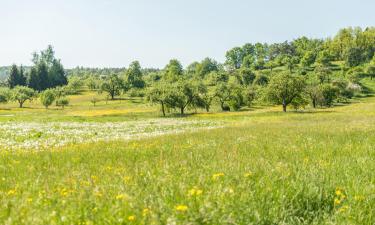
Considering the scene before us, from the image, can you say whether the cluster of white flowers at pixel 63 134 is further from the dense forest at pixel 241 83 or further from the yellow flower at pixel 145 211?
the dense forest at pixel 241 83

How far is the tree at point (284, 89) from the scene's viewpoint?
231 ft

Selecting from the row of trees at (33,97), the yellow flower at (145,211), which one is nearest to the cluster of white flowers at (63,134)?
the yellow flower at (145,211)

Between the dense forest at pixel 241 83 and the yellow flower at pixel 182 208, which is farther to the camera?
the dense forest at pixel 241 83

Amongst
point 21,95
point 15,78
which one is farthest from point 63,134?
point 15,78

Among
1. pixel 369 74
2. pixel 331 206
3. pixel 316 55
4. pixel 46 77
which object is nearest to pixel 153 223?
pixel 331 206

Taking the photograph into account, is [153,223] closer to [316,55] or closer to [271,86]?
[271,86]

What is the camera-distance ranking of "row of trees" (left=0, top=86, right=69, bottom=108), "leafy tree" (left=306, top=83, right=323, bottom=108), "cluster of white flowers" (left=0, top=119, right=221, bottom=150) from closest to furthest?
1. "cluster of white flowers" (left=0, top=119, right=221, bottom=150)
2. "leafy tree" (left=306, top=83, right=323, bottom=108)
3. "row of trees" (left=0, top=86, right=69, bottom=108)

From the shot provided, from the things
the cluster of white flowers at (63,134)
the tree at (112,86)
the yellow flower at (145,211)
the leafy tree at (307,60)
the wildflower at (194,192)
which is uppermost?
the leafy tree at (307,60)

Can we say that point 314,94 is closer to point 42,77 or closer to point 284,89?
point 284,89

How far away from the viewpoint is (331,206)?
5.23 metres

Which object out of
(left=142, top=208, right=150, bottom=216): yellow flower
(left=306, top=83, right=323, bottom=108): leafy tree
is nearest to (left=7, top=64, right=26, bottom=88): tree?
(left=306, top=83, right=323, bottom=108): leafy tree

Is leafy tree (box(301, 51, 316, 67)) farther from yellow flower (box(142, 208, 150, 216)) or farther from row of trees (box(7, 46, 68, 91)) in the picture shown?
yellow flower (box(142, 208, 150, 216))

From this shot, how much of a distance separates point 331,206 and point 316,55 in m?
201

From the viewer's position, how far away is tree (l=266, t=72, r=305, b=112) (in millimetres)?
70312
